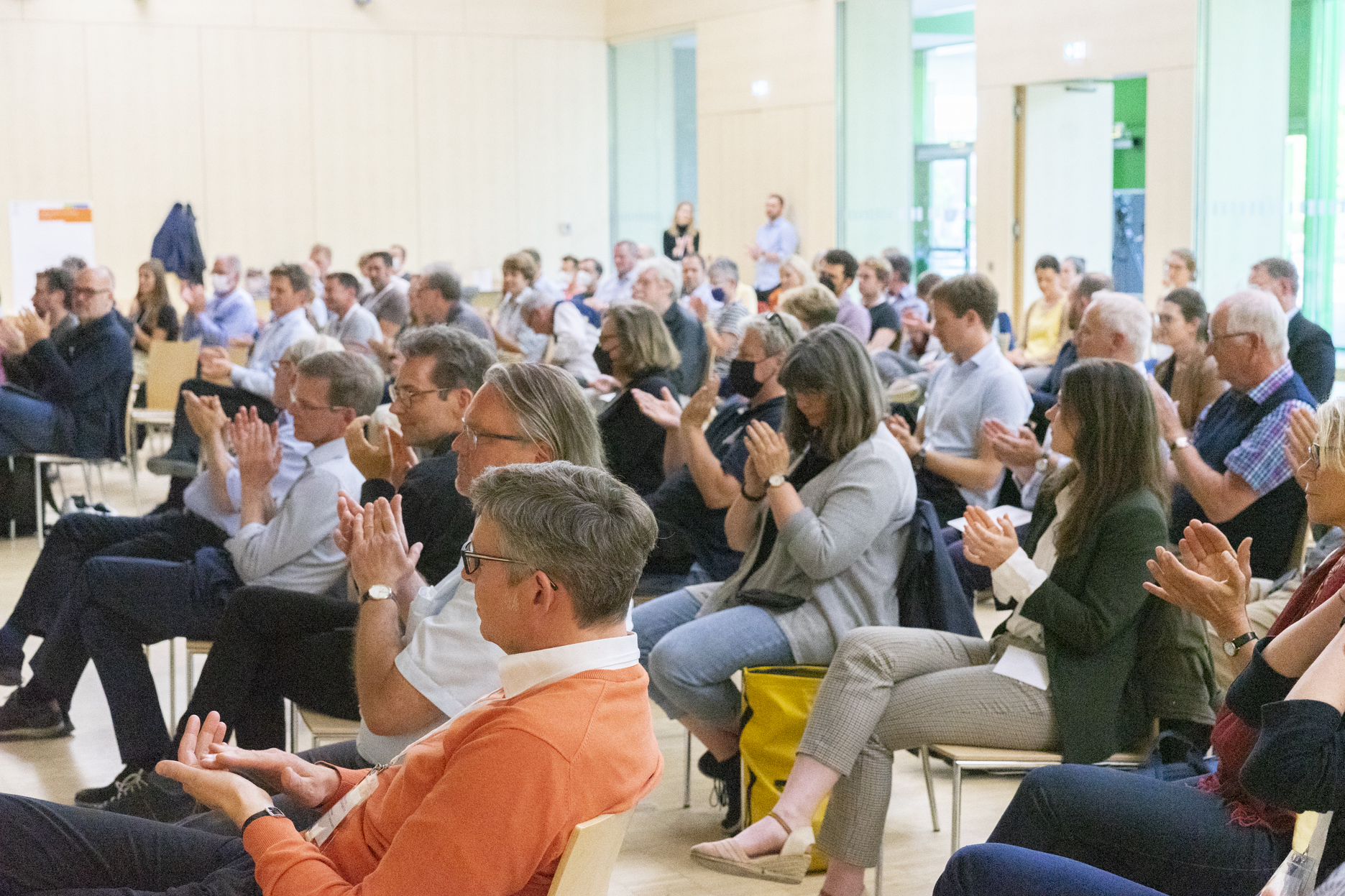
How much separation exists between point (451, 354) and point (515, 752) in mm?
1810

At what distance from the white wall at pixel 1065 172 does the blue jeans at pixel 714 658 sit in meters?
8.76

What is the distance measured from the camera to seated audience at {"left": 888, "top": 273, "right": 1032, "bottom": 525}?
193 inches

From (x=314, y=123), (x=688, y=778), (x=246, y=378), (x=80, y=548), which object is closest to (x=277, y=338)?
(x=246, y=378)

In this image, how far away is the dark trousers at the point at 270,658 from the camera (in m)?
3.25

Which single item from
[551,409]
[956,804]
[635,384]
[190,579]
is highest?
[551,409]

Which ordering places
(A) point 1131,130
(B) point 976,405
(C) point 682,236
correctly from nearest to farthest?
(B) point 976,405 → (A) point 1131,130 → (C) point 682,236

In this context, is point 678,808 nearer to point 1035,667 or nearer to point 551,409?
point 1035,667

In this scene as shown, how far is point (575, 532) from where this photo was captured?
5.88ft

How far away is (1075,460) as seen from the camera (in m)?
3.04

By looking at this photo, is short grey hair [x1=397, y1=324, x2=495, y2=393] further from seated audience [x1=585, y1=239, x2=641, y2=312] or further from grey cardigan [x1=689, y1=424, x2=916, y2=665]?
seated audience [x1=585, y1=239, x2=641, y2=312]

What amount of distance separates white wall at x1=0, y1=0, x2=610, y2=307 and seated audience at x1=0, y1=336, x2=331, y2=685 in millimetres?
10904

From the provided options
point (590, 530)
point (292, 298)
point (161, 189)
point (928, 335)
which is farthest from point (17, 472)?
point (161, 189)

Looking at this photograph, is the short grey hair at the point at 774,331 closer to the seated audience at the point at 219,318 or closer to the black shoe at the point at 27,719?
the black shoe at the point at 27,719

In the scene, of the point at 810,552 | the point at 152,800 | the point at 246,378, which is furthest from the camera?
the point at 246,378
